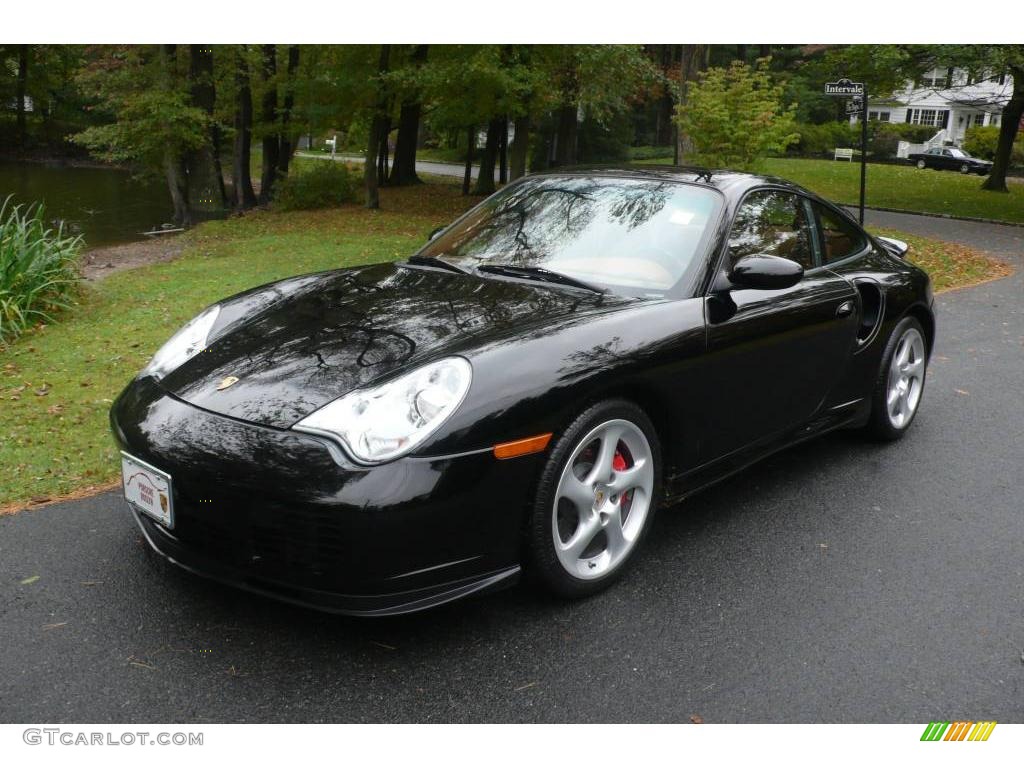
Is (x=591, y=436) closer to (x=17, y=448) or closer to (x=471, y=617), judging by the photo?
(x=471, y=617)

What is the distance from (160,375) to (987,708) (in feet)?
9.59

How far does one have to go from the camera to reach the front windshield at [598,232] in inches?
153

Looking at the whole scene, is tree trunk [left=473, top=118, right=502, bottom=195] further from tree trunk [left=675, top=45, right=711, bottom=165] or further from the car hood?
the car hood

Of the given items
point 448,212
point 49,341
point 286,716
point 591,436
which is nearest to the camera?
point 286,716

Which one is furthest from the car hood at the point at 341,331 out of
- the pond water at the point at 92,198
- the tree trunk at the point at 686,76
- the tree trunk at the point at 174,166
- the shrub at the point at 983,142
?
the shrub at the point at 983,142

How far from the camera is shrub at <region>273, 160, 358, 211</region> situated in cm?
2541

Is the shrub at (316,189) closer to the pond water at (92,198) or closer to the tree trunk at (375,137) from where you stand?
the tree trunk at (375,137)

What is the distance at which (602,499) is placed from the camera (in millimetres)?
3361

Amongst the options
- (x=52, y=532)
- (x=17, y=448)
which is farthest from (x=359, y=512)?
(x=17, y=448)

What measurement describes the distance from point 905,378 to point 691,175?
6.22 ft

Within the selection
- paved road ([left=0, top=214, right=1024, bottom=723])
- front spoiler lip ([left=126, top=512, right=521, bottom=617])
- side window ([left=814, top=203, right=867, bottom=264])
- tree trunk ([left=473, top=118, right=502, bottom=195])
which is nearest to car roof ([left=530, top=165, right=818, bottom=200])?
side window ([left=814, top=203, right=867, bottom=264])

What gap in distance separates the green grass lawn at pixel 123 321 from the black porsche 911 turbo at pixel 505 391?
150 centimetres

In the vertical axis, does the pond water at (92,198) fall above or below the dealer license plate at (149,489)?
below

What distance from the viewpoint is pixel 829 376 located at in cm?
446
